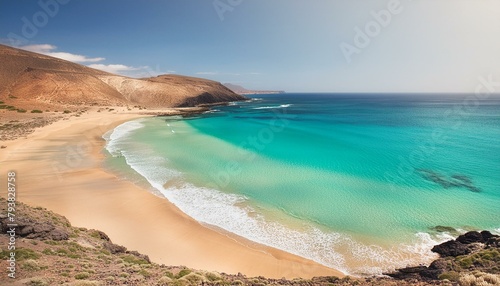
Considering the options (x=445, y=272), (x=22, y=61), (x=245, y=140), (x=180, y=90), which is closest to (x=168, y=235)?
(x=445, y=272)

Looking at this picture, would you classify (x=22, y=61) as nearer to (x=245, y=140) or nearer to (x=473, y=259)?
(x=245, y=140)

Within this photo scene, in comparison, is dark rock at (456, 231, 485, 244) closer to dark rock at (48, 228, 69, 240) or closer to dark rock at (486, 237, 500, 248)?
dark rock at (486, 237, 500, 248)

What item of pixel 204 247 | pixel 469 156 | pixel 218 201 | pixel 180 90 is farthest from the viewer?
pixel 180 90

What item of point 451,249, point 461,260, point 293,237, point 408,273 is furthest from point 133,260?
point 451,249

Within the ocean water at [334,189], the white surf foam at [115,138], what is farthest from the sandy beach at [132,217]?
the white surf foam at [115,138]

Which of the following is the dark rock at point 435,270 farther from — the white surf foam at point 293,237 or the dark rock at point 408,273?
the white surf foam at point 293,237

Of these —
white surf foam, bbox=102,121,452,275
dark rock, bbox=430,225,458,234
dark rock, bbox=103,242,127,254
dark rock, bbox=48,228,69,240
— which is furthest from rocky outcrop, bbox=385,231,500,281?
dark rock, bbox=48,228,69,240
